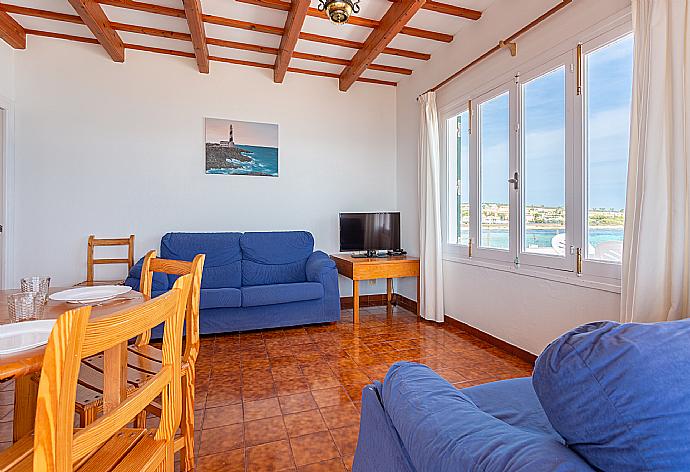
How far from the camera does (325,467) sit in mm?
1734

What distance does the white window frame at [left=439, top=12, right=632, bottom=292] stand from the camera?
2.38 metres

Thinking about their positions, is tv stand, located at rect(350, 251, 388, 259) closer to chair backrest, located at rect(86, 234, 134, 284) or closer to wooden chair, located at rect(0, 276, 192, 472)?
chair backrest, located at rect(86, 234, 134, 284)

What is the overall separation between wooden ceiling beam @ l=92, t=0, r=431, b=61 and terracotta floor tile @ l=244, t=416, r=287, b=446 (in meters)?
3.36

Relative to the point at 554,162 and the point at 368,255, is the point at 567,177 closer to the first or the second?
the point at 554,162

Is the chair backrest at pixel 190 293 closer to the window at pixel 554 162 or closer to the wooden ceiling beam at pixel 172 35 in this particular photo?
the window at pixel 554 162

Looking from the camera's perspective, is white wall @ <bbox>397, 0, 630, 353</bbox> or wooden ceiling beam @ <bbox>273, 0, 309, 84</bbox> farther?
wooden ceiling beam @ <bbox>273, 0, 309, 84</bbox>

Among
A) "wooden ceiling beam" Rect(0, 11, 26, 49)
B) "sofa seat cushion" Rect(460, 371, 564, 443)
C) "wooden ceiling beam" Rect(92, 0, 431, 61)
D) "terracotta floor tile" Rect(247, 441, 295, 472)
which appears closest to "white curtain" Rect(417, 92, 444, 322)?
"wooden ceiling beam" Rect(92, 0, 431, 61)

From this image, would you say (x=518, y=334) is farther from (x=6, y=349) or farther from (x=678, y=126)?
(x=6, y=349)

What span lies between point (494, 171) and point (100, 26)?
378cm

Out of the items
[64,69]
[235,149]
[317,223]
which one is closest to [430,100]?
[317,223]

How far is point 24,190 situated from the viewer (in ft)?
12.8

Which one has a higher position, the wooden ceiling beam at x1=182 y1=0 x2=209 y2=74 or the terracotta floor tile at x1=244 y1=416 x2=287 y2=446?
the wooden ceiling beam at x1=182 y1=0 x2=209 y2=74

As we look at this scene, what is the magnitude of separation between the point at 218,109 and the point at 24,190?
2143 mm

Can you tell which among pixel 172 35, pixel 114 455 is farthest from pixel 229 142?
pixel 114 455
